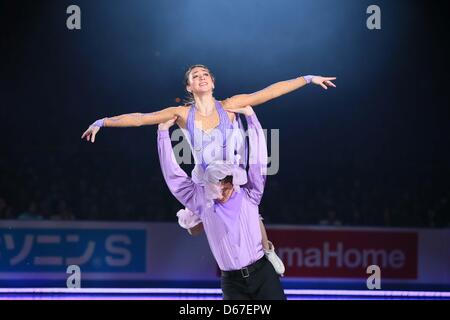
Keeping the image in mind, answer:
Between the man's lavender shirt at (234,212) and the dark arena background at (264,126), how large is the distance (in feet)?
9.29

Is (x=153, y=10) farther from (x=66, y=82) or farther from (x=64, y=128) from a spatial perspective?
(x=64, y=128)

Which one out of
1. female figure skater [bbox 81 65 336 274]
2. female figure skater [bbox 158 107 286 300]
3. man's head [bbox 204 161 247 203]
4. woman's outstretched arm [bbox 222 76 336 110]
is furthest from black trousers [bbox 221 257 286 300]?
woman's outstretched arm [bbox 222 76 336 110]

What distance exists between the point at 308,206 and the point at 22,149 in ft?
12.4

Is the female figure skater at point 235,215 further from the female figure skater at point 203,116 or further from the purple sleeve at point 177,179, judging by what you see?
the female figure skater at point 203,116

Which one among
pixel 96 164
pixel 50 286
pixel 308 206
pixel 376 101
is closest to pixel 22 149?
pixel 96 164

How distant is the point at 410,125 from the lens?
10.1m

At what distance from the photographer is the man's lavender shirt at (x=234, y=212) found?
4.89m

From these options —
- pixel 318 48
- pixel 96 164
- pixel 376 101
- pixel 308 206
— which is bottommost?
pixel 308 206

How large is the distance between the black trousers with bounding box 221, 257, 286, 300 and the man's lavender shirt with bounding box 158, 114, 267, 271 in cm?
8

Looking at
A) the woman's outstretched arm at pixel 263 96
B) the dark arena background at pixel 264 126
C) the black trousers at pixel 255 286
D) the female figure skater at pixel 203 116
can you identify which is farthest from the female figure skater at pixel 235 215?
the dark arena background at pixel 264 126

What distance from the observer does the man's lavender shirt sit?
489 centimetres

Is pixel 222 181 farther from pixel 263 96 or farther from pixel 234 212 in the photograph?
pixel 263 96

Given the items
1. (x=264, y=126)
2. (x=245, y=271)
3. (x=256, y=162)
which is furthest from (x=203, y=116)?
(x=264, y=126)
